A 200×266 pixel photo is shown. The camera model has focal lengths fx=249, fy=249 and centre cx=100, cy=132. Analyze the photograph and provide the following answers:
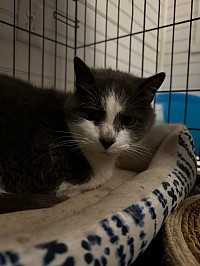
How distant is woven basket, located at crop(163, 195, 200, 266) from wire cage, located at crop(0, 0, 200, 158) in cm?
92

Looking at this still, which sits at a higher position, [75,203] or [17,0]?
[17,0]

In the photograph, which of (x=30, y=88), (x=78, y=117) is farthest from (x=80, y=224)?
(x=30, y=88)

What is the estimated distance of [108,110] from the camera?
809mm

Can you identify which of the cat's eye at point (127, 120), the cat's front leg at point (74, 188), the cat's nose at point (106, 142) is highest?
the cat's eye at point (127, 120)

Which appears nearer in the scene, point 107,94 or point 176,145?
point 107,94

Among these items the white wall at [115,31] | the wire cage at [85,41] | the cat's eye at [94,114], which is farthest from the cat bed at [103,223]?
the white wall at [115,31]

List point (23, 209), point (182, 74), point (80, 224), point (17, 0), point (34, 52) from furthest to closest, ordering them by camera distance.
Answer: point (182, 74) < point (34, 52) < point (17, 0) < point (23, 209) < point (80, 224)

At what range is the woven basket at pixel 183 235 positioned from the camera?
58 cm

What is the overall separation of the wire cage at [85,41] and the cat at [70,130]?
689 millimetres

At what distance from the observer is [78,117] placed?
2.80ft

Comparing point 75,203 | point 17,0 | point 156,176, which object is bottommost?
point 75,203

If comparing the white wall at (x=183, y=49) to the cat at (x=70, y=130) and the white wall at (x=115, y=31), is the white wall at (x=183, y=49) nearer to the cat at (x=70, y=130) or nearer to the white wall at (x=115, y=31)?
the white wall at (x=115, y=31)

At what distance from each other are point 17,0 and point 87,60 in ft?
2.33

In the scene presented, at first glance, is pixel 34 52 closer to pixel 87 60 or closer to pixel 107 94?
pixel 87 60
